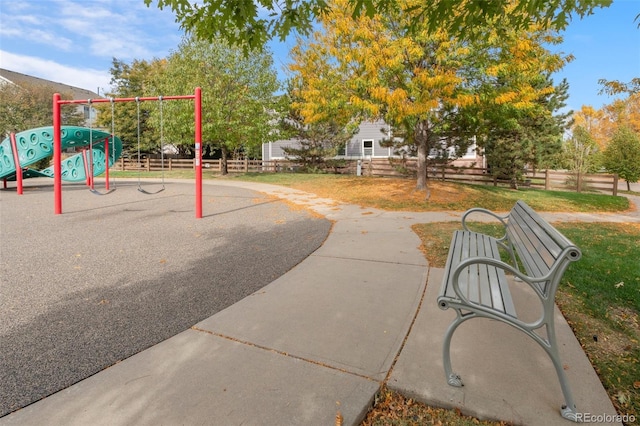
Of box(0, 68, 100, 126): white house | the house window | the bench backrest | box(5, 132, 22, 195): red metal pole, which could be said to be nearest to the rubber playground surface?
the bench backrest

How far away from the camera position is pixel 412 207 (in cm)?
1091

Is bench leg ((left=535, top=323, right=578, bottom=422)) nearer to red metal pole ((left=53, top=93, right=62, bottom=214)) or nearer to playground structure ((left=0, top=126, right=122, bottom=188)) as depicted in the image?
red metal pole ((left=53, top=93, right=62, bottom=214))

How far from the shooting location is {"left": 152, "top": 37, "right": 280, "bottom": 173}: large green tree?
20.0 m

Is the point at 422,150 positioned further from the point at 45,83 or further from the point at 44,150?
the point at 45,83

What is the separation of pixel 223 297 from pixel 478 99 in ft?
29.7

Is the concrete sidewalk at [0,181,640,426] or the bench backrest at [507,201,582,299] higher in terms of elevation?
the bench backrest at [507,201,582,299]

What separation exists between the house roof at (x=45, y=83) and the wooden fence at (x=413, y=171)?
1546 cm

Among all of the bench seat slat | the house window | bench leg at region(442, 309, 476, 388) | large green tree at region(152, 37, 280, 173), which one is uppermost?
large green tree at region(152, 37, 280, 173)

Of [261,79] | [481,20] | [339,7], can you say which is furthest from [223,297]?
[261,79]

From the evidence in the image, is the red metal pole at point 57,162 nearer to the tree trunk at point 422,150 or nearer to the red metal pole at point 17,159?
the red metal pole at point 17,159

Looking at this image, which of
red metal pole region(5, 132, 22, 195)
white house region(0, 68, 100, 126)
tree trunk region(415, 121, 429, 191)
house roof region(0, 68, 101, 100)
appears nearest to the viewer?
tree trunk region(415, 121, 429, 191)

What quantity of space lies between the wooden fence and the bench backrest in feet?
60.2
